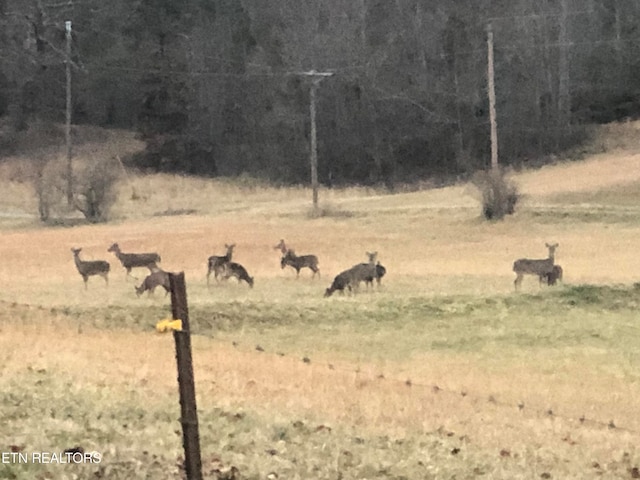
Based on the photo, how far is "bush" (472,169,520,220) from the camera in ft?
120

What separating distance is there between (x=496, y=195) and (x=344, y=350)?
21674 millimetres

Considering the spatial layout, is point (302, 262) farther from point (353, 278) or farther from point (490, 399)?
A: point (490, 399)

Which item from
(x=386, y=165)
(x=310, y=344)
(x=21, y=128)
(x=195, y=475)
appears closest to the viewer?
(x=195, y=475)

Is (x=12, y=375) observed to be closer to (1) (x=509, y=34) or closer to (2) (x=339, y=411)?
(2) (x=339, y=411)

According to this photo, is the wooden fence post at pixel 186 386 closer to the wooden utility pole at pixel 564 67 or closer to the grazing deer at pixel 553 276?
the grazing deer at pixel 553 276

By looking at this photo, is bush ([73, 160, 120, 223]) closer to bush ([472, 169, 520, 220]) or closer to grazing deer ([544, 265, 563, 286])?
bush ([472, 169, 520, 220])

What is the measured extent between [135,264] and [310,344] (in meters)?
7.04

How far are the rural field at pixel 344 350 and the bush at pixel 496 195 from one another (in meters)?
0.53

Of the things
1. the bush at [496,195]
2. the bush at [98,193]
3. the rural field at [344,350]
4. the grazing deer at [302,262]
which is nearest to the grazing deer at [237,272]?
the rural field at [344,350]

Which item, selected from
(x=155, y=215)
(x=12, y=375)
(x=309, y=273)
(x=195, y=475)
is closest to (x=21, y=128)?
(x=155, y=215)

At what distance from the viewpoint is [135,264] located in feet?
74.1

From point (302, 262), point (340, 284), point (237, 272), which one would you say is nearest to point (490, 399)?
point (340, 284)

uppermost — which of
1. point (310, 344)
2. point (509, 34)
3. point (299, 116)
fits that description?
point (509, 34)

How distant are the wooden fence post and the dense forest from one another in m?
49.4
